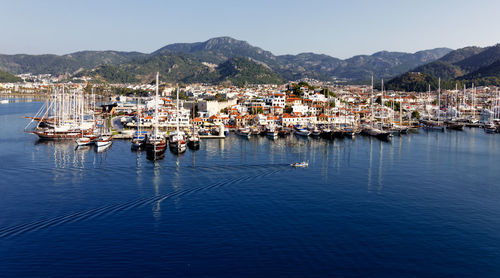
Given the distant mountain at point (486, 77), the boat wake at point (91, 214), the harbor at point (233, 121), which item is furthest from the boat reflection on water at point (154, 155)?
the distant mountain at point (486, 77)

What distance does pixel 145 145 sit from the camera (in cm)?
3925

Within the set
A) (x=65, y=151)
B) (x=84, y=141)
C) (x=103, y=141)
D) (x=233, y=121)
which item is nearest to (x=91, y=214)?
(x=65, y=151)

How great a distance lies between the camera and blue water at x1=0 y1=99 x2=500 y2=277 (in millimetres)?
14031

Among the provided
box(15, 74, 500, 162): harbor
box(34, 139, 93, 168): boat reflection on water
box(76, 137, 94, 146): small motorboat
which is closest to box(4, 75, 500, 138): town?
box(15, 74, 500, 162): harbor

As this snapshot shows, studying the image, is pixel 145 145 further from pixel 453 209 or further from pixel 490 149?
pixel 490 149

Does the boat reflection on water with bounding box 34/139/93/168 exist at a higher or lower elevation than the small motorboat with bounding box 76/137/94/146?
lower

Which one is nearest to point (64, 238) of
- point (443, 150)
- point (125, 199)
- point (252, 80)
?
point (125, 199)

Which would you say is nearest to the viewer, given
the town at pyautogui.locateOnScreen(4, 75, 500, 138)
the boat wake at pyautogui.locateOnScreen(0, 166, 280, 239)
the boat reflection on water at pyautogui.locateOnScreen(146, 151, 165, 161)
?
the boat wake at pyautogui.locateOnScreen(0, 166, 280, 239)

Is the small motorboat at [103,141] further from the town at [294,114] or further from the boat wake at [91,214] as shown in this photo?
the boat wake at [91,214]

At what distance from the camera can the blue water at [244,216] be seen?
1403cm

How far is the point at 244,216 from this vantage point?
1919 centimetres

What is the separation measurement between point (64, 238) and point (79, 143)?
26971mm

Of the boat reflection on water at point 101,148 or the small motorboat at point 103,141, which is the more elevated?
the small motorboat at point 103,141

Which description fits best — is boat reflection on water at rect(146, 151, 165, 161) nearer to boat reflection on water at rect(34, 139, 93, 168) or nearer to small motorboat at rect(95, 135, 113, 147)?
boat reflection on water at rect(34, 139, 93, 168)
